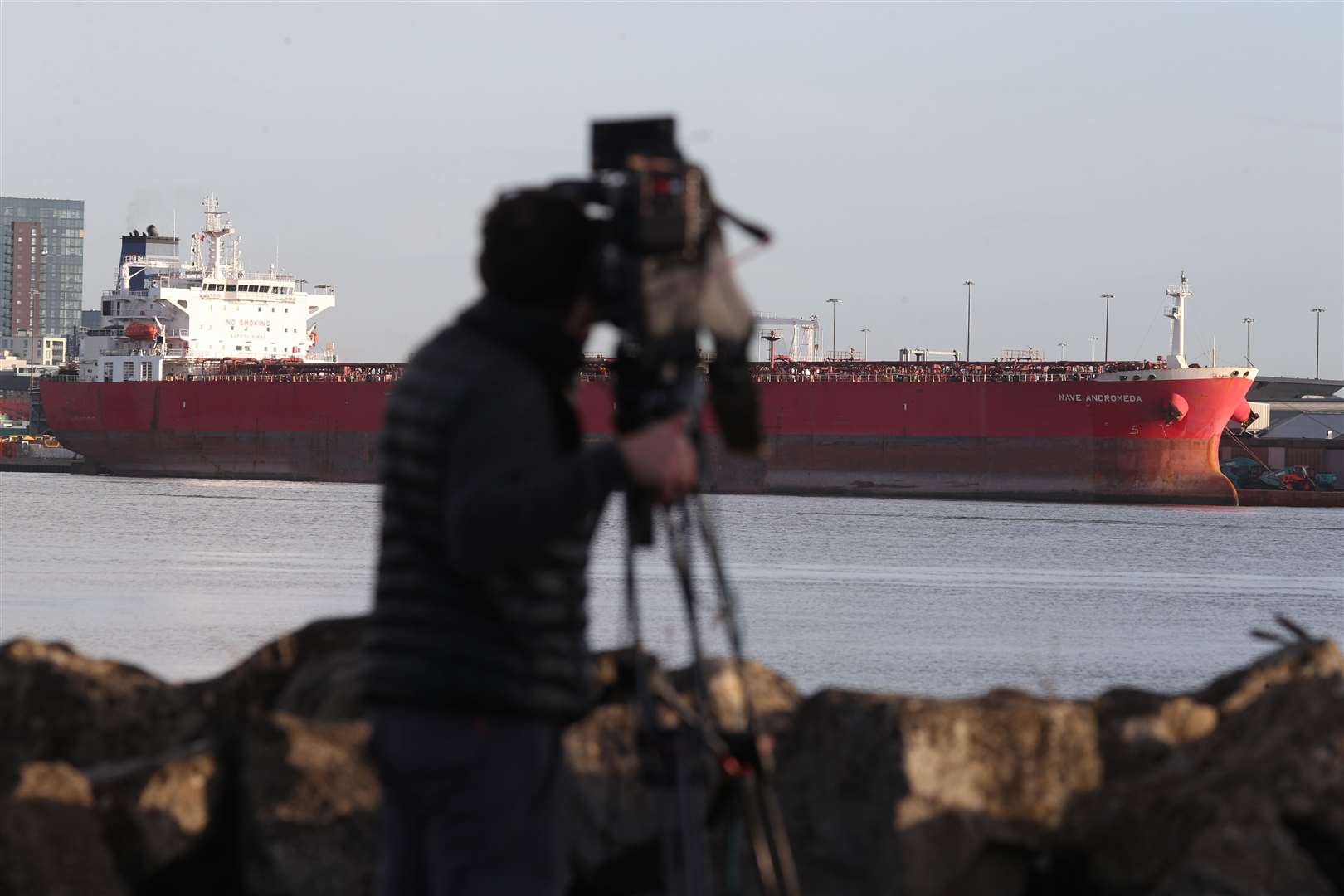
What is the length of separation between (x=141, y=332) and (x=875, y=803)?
37930mm

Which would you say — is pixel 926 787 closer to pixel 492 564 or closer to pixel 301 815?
pixel 301 815

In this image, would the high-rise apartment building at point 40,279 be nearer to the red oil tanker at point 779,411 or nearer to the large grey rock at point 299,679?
the red oil tanker at point 779,411

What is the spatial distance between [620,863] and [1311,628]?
11262 mm

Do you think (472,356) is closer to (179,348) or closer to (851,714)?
(851,714)

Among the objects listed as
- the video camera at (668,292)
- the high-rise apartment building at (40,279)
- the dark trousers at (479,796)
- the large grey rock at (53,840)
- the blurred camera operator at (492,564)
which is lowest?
the large grey rock at (53,840)

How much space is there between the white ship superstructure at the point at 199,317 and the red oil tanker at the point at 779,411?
0.05 m

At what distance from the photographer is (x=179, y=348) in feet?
128

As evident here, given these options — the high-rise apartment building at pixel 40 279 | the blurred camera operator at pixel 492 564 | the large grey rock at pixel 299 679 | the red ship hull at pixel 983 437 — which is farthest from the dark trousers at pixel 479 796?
the high-rise apartment building at pixel 40 279

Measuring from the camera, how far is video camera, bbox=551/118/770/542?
5.60 ft

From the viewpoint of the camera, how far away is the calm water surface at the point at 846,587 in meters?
9.49

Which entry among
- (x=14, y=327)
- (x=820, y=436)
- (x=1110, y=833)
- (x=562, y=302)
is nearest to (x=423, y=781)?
(x=562, y=302)

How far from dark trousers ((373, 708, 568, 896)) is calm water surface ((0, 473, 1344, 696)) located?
592 mm

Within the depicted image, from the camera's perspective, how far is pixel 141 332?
125 ft

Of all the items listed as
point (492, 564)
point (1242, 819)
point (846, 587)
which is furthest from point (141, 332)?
point (492, 564)
